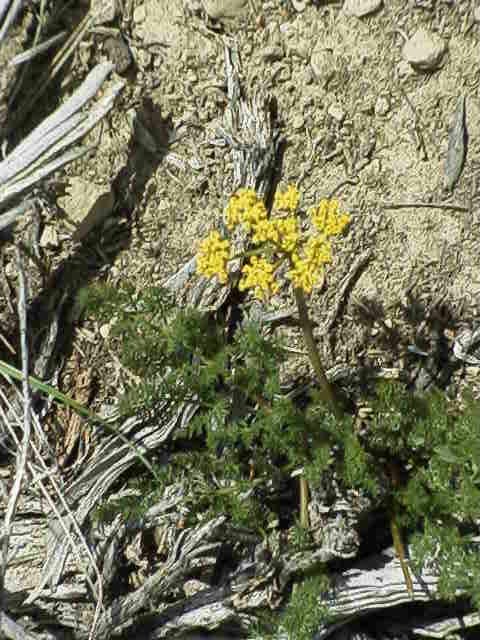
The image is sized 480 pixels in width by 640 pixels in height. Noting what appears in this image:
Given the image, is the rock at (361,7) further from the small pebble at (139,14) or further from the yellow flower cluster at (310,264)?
the yellow flower cluster at (310,264)

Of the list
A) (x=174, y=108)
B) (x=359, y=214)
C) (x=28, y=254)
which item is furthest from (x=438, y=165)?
(x=28, y=254)

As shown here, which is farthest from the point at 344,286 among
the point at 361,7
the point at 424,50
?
the point at 361,7

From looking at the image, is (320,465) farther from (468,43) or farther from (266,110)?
(468,43)

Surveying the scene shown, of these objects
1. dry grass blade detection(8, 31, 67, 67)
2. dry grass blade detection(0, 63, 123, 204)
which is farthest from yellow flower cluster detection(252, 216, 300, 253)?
dry grass blade detection(8, 31, 67, 67)

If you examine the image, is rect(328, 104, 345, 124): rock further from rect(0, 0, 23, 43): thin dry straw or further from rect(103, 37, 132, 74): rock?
rect(0, 0, 23, 43): thin dry straw

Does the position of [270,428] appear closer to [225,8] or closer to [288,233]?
[288,233]
